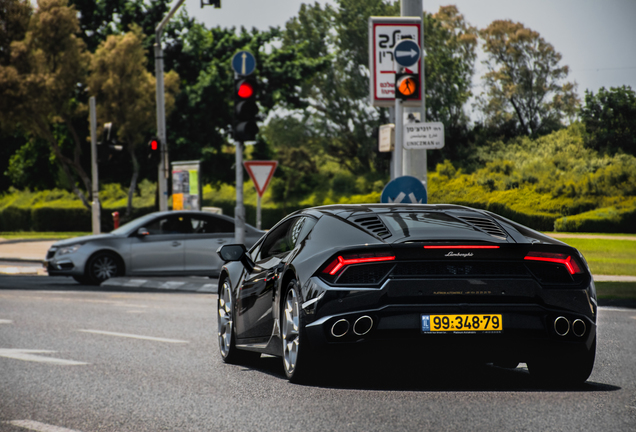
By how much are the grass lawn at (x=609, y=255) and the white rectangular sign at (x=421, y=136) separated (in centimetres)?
771

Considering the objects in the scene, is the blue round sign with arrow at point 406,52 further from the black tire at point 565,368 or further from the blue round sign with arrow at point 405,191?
the black tire at point 565,368

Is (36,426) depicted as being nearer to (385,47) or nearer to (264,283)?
(264,283)

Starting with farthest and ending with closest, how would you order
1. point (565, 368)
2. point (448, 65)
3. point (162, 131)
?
1. point (448, 65)
2. point (162, 131)
3. point (565, 368)

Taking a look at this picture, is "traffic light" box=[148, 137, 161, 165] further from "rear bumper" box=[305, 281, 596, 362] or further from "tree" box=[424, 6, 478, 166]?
"tree" box=[424, 6, 478, 166]

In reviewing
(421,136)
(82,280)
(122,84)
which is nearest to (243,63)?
(421,136)

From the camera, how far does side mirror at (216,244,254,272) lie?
7.42 meters

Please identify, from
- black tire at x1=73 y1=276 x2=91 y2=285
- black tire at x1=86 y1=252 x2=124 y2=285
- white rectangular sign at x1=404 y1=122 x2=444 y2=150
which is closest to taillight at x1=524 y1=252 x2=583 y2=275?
white rectangular sign at x1=404 y1=122 x2=444 y2=150

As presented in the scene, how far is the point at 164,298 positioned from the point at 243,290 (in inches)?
318

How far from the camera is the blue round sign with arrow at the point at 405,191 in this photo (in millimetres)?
13484

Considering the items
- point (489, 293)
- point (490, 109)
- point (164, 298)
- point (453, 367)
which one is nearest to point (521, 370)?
point (453, 367)

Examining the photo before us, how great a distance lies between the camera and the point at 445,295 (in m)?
5.81

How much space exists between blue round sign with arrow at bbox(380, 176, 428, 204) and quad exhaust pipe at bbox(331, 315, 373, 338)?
764 centimetres

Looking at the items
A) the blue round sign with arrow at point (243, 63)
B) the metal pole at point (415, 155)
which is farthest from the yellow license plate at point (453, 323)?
the blue round sign with arrow at point (243, 63)

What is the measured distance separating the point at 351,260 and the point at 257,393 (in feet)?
4.17
